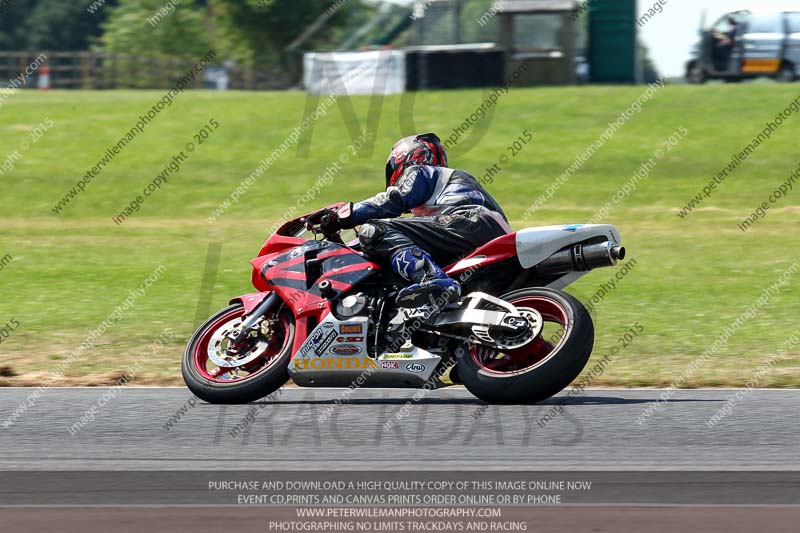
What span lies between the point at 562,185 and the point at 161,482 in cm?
1698

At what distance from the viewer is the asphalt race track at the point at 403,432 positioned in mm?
6168

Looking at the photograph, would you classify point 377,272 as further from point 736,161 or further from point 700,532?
point 736,161

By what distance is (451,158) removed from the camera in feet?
77.3

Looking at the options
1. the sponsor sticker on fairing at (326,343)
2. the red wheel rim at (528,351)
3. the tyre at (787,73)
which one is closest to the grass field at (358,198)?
the red wheel rim at (528,351)

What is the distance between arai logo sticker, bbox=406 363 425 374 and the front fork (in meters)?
1.00

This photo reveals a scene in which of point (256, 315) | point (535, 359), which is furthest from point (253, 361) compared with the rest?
point (535, 359)

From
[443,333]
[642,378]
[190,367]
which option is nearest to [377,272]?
[443,333]

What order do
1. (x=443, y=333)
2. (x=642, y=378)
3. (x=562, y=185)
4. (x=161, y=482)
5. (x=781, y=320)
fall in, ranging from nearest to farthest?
(x=161, y=482) < (x=443, y=333) < (x=642, y=378) < (x=781, y=320) < (x=562, y=185)

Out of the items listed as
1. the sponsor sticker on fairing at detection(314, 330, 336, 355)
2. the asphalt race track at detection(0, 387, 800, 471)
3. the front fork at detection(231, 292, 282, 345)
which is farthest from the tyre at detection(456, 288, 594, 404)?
the front fork at detection(231, 292, 282, 345)

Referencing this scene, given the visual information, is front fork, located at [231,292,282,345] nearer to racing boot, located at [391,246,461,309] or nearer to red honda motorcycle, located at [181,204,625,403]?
red honda motorcycle, located at [181,204,625,403]

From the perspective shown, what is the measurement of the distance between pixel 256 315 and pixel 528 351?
1.72 metres

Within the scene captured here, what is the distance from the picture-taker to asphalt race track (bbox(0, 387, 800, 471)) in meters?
6.17

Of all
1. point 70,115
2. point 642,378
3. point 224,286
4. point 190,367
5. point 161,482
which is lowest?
point 70,115

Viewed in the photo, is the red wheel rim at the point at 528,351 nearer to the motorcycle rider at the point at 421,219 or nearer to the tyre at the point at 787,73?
the motorcycle rider at the point at 421,219
